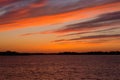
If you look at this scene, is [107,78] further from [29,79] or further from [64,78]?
[29,79]

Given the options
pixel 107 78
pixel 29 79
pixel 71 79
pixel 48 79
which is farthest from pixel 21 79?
pixel 107 78

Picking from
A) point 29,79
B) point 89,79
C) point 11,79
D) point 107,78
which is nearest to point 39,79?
point 29,79

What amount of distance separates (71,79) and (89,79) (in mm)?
3488

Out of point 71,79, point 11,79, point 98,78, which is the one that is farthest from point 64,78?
point 11,79

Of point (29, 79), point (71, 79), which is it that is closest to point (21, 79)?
point (29, 79)

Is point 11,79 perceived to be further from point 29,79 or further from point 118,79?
point 118,79

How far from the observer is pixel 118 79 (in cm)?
5722

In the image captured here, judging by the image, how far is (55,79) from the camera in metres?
56.5

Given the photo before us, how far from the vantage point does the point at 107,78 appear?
59156mm

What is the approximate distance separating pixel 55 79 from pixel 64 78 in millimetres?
2037

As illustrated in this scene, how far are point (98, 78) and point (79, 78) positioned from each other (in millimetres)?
3857

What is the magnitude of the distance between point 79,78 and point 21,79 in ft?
37.9

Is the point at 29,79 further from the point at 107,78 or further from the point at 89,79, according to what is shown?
the point at 107,78

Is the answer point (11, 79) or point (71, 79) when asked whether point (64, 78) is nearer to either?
point (71, 79)
